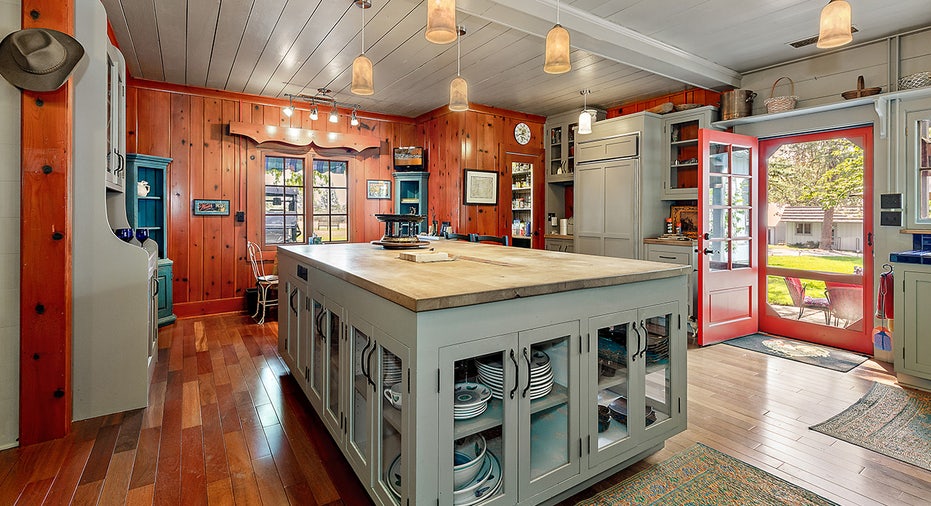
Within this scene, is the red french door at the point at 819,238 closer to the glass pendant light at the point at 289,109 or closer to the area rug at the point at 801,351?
the area rug at the point at 801,351

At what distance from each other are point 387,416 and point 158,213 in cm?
442

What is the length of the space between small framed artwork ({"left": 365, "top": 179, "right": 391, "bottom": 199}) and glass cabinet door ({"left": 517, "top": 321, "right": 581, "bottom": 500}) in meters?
4.93

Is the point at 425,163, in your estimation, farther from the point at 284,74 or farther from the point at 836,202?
the point at 836,202

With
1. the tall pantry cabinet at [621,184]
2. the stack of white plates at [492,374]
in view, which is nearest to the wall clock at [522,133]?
the tall pantry cabinet at [621,184]

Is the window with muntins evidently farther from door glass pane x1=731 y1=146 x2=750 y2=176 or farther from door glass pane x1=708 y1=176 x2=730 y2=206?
door glass pane x1=731 y1=146 x2=750 y2=176

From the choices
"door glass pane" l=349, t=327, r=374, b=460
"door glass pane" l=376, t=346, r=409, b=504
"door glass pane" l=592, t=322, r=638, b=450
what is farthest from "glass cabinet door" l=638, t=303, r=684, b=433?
"door glass pane" l=349, t=327, r=374, b=460

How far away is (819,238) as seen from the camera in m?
4.10

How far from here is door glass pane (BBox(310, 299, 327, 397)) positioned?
2193mm

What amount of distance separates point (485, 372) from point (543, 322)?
0.27 meters

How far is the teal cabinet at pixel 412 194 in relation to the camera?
6309mm

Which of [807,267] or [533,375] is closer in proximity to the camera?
[533,375]

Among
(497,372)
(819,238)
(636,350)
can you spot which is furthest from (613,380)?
(819,238)

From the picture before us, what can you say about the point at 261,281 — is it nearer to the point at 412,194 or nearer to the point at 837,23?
the point at 412,194

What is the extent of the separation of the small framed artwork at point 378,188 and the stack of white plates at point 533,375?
493 cm
